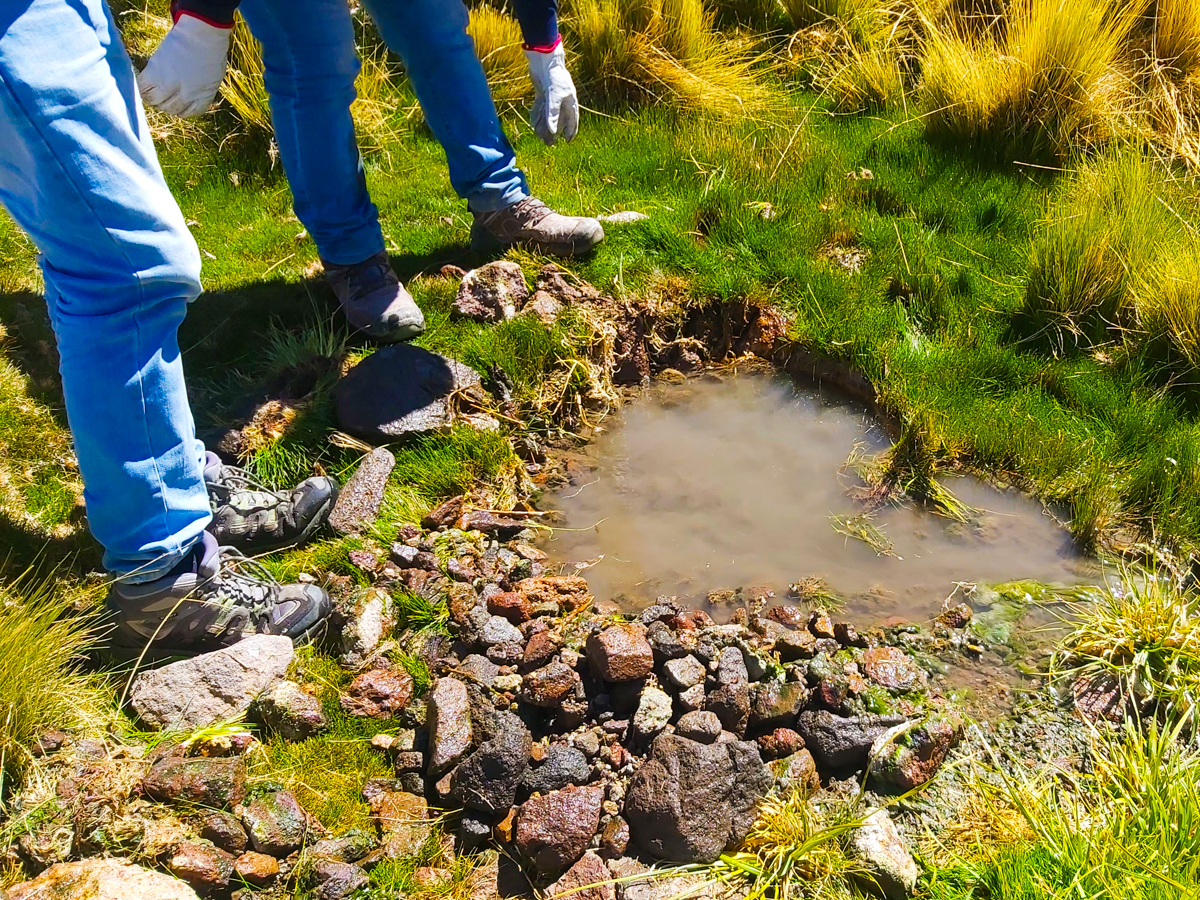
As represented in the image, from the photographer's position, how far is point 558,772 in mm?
2352

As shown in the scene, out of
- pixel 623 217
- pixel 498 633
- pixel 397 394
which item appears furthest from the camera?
pixel 623 217

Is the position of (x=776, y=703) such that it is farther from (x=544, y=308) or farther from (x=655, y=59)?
(x=655, y=59)

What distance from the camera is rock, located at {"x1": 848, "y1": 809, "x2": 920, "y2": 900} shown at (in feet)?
6.81

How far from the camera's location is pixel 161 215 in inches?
84.5

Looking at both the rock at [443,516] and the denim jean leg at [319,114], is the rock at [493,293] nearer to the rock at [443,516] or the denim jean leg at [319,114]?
the denim jean leg at [319,114]

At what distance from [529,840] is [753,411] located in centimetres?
200

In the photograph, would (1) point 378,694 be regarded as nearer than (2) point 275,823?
No

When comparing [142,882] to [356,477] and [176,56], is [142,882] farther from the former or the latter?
[176,56]

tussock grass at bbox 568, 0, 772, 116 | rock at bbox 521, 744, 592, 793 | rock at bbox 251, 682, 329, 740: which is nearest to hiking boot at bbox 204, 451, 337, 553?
rock at bbox 251, 682, 329, 740

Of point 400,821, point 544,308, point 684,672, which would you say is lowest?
point 400,821

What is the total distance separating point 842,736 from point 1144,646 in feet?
3.00

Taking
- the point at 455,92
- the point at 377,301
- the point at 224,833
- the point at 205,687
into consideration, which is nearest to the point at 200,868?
the point at 224,833

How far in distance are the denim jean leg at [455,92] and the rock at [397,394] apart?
956 mm

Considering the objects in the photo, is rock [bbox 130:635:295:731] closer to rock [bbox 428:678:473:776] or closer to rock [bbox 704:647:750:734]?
rock [bbox 428:678:473:776]
